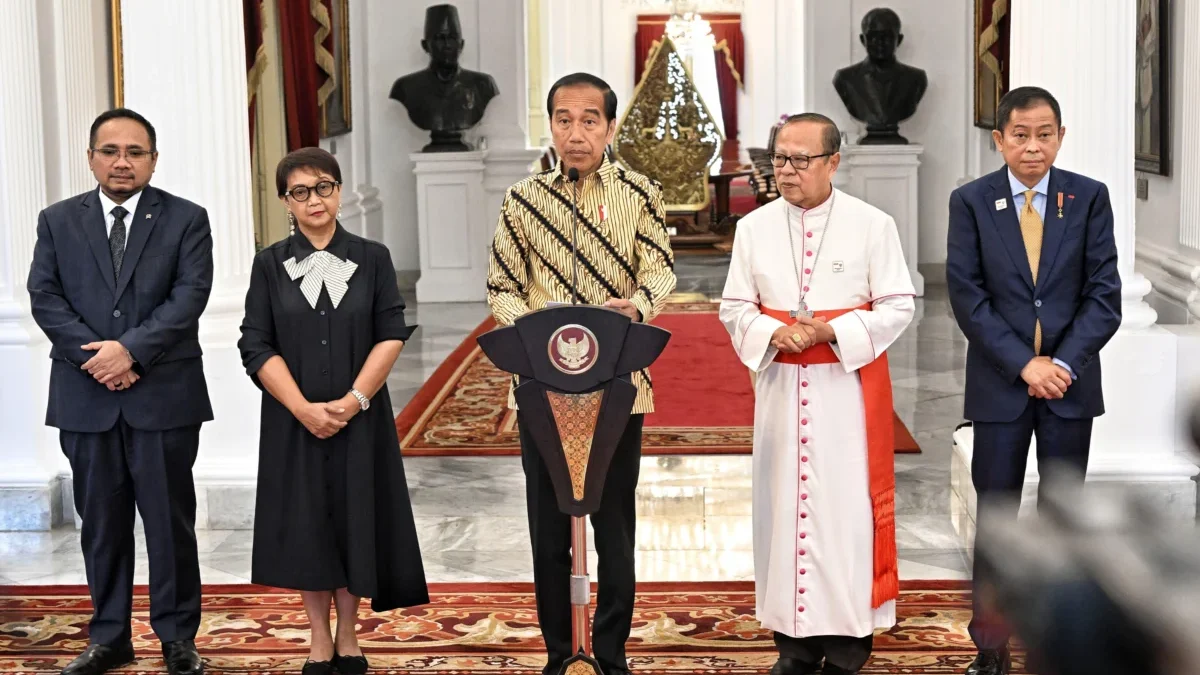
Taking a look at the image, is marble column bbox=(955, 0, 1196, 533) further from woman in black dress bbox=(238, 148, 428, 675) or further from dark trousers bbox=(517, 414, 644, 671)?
woman in black dress bbox=(238, 148, 428, 675)

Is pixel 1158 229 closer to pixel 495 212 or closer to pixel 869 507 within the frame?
pixel 869 507

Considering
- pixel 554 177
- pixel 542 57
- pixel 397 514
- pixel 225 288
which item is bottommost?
pixel 397 514

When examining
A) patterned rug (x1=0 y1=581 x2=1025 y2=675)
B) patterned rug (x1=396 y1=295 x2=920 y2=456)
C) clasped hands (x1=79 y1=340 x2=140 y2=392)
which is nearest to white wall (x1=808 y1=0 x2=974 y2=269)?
patterned rug (x1=396 y1=295 x2=920 y2=456)

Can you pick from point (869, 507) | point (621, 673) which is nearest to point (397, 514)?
point (621, 673)

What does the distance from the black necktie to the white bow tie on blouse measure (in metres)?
0.65

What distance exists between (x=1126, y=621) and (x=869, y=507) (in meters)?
3.42

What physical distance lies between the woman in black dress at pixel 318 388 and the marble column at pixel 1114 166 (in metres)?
2.65

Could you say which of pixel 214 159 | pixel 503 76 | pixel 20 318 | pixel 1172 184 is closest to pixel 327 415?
pixel 214 159

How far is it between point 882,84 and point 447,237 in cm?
425

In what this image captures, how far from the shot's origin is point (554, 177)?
4289 millimetres

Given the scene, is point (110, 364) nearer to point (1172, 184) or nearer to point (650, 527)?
point (650, 527)

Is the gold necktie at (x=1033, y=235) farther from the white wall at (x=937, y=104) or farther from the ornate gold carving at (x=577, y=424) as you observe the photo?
the white wall at (x=937, y=104)

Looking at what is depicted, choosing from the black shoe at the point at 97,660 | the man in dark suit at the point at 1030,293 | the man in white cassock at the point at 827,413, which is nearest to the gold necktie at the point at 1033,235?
the man in dark suit at the point at 1030,293

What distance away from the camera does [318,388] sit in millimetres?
4426
